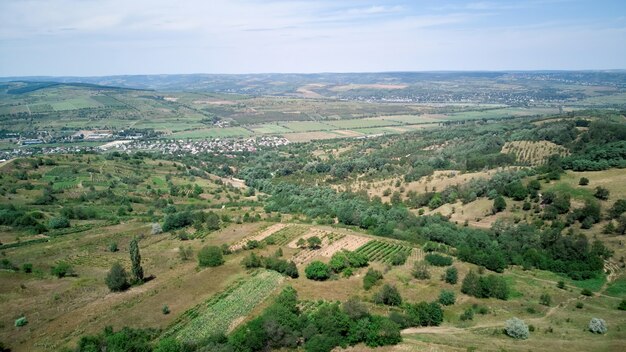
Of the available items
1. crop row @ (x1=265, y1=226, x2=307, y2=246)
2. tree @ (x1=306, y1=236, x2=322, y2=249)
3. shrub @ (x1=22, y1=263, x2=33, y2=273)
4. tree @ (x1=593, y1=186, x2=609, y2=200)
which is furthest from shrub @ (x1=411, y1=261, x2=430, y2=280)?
shrub @ (x1=22, y1=263, x2=33, y2=273)

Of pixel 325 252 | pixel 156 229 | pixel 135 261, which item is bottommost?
pixel 325 252

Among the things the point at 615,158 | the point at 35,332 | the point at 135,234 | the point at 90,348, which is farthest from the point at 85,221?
the point at 615,158

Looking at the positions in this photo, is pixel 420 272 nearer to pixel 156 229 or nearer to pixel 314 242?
pixel 314 242

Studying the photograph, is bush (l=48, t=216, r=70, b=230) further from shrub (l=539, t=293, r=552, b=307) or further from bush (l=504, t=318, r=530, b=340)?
shrub (l=539, t=293, r=552, b=307)

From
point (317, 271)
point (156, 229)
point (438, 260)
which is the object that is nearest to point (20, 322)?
point (156, 229)

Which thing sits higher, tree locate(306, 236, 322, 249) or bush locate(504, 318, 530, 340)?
bush locate(504, 318, 530, 340)

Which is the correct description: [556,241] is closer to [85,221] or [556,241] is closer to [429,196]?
[429,196]

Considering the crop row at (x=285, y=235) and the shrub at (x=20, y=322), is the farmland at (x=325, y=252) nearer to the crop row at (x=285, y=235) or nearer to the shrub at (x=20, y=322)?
the shrub at (x=20, y=322)
